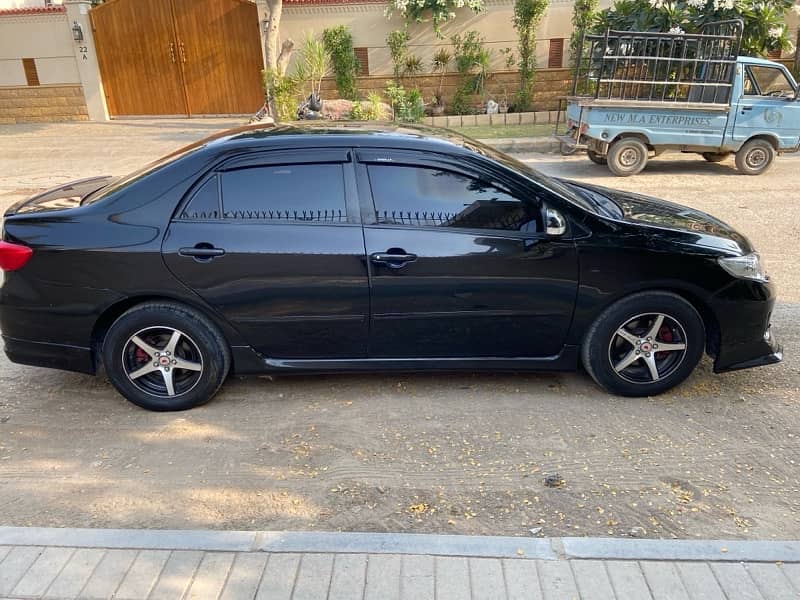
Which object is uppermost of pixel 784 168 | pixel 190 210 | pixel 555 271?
pixel 190 210

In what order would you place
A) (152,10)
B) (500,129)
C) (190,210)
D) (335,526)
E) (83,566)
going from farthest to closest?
(152,10), (500,129), (190,210), (335,526), (83,566)

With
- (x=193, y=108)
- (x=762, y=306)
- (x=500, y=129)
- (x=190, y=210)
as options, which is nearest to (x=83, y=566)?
(x=190, y=210)

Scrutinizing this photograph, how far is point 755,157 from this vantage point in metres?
10.6

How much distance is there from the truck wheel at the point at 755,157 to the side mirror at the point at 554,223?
8.64 meters

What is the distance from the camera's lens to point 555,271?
366 centimetres

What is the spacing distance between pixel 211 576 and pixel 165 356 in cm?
159

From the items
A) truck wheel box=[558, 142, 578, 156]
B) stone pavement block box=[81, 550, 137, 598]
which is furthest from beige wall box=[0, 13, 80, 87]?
stone pavement block box=[81, 550, 137, 598]

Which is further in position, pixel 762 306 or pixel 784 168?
pixel 784 168

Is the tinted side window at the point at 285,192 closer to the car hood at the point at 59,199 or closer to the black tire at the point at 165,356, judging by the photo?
the black tire at the point at 165,356

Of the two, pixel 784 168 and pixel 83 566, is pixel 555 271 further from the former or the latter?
pixel 784 168

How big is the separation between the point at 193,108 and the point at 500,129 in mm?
8624

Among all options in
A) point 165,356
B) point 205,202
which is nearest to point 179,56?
point 205,202

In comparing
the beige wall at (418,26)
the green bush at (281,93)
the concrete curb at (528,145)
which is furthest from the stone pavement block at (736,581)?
the beige wall at (418,26)

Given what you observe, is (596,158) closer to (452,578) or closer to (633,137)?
(633,137)
